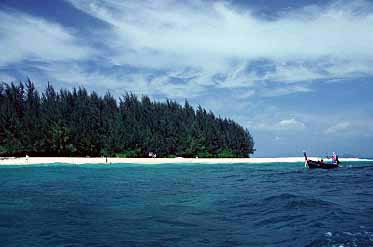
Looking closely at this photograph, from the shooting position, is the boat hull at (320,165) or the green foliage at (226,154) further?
the green foliage at (226,154)

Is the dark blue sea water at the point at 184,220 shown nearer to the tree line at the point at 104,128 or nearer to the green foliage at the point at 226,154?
the tree line at the point at 104,128

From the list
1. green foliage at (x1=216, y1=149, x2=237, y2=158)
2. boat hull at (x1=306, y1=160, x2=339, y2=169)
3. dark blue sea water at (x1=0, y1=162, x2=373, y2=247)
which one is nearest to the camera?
dark blue sea water at (x1=0, y1=162, x2=373, y2=247)

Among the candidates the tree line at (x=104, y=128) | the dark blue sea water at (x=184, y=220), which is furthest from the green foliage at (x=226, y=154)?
the dark blue sea water at (x=184, y=220)

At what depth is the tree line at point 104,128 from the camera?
68.4 meters

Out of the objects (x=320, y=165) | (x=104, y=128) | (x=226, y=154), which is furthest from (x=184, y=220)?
(x=226, y=154)

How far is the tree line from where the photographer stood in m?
68.4

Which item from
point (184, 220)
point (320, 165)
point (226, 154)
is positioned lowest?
point (184, 220)

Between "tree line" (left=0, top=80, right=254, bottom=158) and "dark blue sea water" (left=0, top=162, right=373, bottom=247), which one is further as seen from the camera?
"tree line" (left=0, top=80, right=254, bottom=158)

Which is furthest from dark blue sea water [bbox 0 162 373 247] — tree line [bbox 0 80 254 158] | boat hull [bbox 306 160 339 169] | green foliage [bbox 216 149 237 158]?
green foliage [bbox 216 149 237 158]

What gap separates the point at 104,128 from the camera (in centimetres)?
7675

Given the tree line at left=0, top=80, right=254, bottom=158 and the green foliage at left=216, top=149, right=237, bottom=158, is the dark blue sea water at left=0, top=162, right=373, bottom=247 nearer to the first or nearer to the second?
the tree line at left=0, top=80, right=254, bottom=158

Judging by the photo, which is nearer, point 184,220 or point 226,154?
point 184,220

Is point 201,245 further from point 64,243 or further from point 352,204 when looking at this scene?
point 352,204

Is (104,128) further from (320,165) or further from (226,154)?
(320,165)
